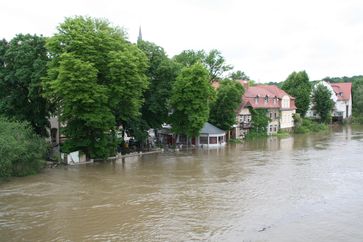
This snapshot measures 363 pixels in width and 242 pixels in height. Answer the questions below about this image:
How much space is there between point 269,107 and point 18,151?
38.2 metres

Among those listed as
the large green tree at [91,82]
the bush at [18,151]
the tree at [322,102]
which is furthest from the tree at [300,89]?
the bush at [18,151]

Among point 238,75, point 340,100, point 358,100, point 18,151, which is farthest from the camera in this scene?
point 340,100

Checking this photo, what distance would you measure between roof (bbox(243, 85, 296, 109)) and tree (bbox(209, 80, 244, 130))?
4887 mm

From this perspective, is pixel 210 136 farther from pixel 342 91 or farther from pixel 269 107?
pixel 342 91

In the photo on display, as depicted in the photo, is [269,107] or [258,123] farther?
[269,107]

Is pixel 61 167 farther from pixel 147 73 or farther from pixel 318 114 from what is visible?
pixel 318 114

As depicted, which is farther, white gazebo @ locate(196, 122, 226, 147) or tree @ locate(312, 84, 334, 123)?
tree @ locate(312, 84, 334, 123)

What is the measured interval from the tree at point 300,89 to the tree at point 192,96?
30.9 m

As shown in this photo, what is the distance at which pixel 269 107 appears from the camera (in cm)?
5675

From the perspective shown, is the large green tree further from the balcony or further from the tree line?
the balcony

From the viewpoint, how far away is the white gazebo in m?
45.3

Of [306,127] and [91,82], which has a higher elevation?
[91,82]

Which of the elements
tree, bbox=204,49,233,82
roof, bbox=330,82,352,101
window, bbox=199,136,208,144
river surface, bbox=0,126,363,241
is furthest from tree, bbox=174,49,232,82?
roof, bbox=330,82,352,101

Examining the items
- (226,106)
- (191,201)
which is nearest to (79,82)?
(191,201)
